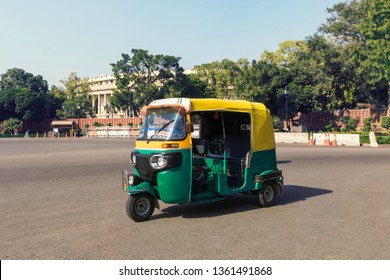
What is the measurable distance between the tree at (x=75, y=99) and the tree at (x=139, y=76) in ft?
Result: 88.2

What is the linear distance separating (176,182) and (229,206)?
195cm

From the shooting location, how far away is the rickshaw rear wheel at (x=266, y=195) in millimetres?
7828

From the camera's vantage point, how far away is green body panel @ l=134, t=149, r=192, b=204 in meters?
6.47

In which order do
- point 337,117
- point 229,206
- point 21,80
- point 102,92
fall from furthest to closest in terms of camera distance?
point 102,92, point 21,80, point 337,117, point 229,206

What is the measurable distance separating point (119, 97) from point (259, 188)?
59.1 meters

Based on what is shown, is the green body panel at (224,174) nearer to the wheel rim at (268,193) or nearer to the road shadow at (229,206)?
the wheel rim at (268,193)

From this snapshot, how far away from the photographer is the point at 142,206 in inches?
262

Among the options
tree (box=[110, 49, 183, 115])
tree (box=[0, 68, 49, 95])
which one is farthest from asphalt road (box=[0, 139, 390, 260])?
tree (box=[0, 68, 49, 95])

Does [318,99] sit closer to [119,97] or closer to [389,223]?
[119,97]

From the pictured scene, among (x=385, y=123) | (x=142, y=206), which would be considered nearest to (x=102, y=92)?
(x=385, y=123)

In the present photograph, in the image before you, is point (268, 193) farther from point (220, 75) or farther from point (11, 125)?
point (11, 125)

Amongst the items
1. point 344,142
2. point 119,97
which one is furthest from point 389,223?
point 119,97

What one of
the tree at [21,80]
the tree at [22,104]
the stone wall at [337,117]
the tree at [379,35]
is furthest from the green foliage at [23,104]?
the tree at [379,35]

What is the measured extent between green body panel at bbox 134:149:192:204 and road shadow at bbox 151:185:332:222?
1.92 feet
